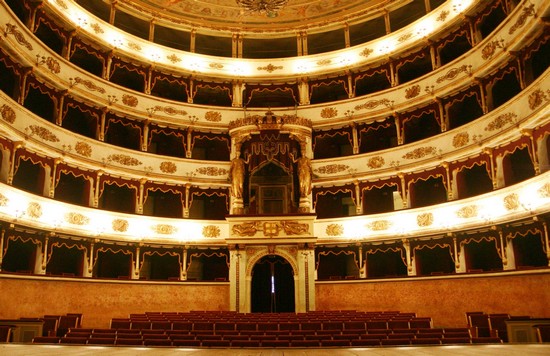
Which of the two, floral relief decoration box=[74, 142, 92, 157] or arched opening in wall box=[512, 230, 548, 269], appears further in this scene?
floral relief decoration box=[74, 142, 92, 157]

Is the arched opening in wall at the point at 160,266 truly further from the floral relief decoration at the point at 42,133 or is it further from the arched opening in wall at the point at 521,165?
the arched opening in wall at the point at 521,165

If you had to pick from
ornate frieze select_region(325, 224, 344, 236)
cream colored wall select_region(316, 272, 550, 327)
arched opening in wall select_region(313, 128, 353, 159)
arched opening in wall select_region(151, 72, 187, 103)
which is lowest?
cream colored wall select_region(316, 272, 550, 327)

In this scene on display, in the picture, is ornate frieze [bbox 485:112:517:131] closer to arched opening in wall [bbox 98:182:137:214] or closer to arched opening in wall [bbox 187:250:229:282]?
arched opening in wall [bbox 187:250:229:282]

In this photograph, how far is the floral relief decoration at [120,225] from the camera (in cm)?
2061

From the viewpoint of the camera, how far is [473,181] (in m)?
20.7

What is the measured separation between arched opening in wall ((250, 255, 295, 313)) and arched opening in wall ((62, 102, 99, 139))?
416 inches

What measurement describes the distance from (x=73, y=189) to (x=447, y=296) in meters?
17.8

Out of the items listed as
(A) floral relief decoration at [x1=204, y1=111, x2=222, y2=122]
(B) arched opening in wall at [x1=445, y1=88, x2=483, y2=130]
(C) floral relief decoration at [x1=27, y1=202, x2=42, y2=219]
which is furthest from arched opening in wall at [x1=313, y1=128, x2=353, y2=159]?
(C) floral relief decoration at [x1=27, y1=202, x2=42, y2=219]

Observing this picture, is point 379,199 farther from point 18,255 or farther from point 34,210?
point 18,255

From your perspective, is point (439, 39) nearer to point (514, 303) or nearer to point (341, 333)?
point (514, 303)

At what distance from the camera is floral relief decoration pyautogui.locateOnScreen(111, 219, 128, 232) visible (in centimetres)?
2061

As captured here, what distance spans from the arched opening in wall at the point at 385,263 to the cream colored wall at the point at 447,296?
187 centimetres

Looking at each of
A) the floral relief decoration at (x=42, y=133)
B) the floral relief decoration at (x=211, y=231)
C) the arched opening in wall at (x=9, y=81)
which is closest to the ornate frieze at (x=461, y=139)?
the floral relief decoration at (x=211, y=231)

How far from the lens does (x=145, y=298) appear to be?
803 inches
